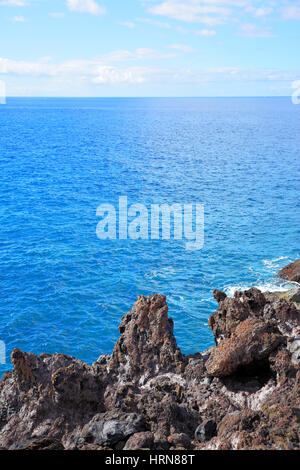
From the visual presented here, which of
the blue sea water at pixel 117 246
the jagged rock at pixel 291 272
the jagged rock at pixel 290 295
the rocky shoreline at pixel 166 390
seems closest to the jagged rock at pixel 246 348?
the rocky shoreline at pixel 166 390

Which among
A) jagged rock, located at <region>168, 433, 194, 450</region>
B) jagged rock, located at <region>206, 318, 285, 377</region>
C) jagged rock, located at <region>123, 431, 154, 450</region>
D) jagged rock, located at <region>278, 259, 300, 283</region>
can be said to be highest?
jagged rock, located at <region>206, 318, 285, 377</region>

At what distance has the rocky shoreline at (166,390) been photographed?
15375 millimetres

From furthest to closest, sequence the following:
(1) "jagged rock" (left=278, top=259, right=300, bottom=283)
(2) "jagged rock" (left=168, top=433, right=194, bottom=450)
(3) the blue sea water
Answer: (1) "jagged rock" (left=278, top=259, right=300, bottom=283)
(3) the blue sea water
(2) "jagged rock" (left=168, top=433, right=194, bottom=450)

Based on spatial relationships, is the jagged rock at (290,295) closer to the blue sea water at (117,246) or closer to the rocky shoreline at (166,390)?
the blue sea water at (117,246)

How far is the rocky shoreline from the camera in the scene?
50.4ft

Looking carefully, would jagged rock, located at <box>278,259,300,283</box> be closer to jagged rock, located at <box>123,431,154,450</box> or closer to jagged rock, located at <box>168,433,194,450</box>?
jagged rock, located at <box>168,433,194,450</box>

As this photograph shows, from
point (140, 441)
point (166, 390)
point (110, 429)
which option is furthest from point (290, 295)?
point (140, 441)

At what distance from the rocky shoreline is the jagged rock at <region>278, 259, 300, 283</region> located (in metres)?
29.3

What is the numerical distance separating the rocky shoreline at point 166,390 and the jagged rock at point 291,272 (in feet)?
96.0

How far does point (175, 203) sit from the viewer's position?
82438mm

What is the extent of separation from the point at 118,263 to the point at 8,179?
54.2 meters

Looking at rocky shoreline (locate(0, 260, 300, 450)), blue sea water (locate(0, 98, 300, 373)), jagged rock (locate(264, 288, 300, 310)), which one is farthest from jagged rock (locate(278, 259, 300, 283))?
rocky shoreline (locate(0, 260, 300, 450))

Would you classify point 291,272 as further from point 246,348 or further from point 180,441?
point 180,441
